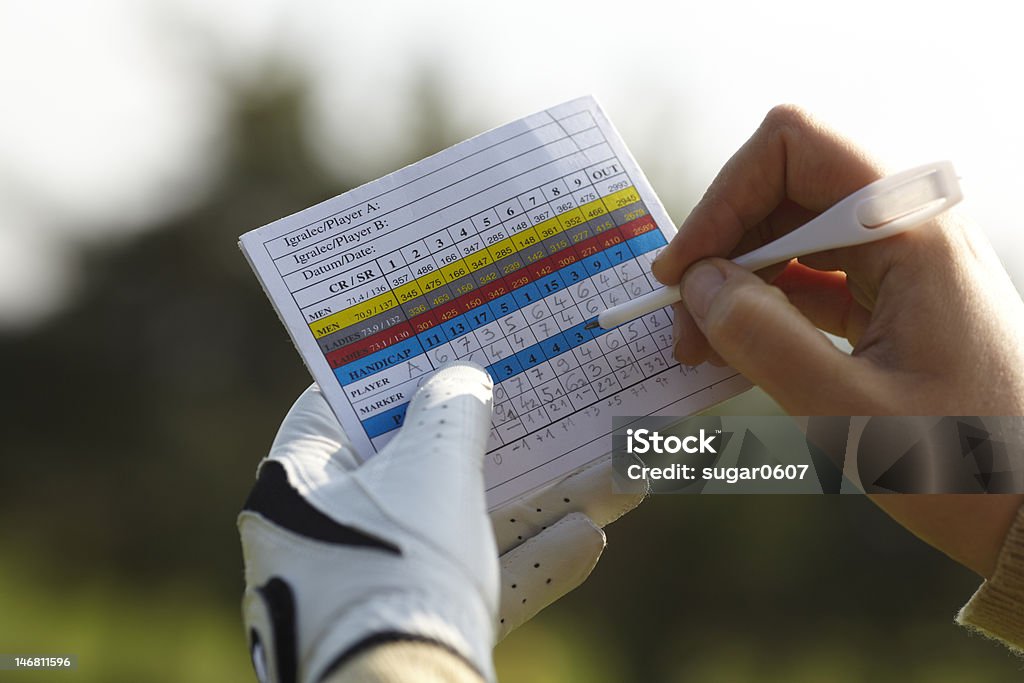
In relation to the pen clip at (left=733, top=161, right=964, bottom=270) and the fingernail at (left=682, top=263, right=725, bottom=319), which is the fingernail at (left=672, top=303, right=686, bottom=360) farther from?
the pen clip at (left=733, top=161, right=964, bottom=270)

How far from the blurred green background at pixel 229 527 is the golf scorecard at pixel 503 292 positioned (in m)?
3.71

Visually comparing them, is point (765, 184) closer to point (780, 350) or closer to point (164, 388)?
point (780, 350)

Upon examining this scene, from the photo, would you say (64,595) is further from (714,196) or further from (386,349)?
(714,196)

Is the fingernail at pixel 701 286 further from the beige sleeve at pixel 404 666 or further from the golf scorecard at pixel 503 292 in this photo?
the beige sleeve at pixel 404 666

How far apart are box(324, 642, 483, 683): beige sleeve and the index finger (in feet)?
2.75

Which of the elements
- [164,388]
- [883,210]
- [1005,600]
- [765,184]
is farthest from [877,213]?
[164,388]

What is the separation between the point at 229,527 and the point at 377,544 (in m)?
5.80

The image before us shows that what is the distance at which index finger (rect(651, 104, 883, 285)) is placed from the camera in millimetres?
1539

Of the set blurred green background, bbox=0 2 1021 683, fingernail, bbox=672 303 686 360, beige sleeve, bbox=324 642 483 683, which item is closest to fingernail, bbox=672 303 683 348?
fingernail, bbox=672 303 686 360

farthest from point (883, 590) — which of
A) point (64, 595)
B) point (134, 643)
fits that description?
point (64, 595)

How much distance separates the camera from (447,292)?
1645mm

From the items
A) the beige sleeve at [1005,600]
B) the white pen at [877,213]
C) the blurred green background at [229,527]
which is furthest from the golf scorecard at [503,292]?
the blurred green background at [229,527]

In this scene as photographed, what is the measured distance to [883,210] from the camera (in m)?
1.42

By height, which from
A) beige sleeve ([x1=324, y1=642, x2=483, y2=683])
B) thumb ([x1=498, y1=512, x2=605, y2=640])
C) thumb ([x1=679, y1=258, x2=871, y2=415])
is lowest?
thumb ([x1=498, y1=512, x2=605, y2=640])
